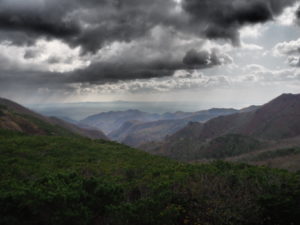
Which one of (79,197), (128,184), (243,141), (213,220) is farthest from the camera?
(243,141)

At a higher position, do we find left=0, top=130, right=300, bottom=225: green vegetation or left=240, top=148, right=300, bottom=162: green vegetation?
left=0, top=130, right=300, bottom=225: green vegetation

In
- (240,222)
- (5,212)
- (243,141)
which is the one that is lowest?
(243,141)

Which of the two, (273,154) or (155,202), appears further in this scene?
(273,154)

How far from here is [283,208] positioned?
8414 millimetres

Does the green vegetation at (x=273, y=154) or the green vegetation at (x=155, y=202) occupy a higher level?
the green vegetation at (x=155, y=202)

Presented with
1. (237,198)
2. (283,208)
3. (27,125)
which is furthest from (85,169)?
(27,125)

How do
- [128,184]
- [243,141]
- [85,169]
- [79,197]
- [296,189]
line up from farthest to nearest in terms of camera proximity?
[243,141], [85,169], [128,184], [296,189], [79,197]

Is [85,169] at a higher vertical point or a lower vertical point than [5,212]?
lower

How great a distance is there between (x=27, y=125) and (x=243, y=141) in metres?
177

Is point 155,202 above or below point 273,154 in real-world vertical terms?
above

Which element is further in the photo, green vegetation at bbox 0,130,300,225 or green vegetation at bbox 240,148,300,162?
green vegetation at bbox 240,148,300,162

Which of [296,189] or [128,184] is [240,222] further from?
[128,184]

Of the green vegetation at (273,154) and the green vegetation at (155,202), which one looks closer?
the green vegetation at (155,202)

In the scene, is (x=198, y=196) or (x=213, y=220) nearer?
(x=213, y=220)
